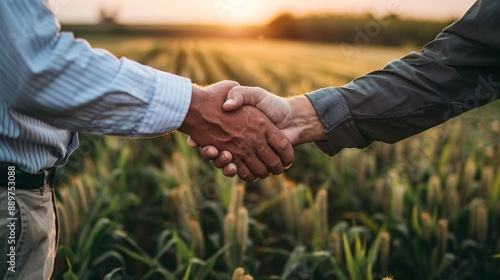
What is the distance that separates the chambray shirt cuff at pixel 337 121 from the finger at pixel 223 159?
1.33ft

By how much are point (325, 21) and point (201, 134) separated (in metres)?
15.1

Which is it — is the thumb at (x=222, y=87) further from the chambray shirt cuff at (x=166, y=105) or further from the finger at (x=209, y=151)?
the chambray shirt cuff at (x=166, y=105)

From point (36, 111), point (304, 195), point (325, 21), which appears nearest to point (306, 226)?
point (304, 195)

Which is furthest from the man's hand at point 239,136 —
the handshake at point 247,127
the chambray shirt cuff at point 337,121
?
the chambray shirt cuff at point 337,121

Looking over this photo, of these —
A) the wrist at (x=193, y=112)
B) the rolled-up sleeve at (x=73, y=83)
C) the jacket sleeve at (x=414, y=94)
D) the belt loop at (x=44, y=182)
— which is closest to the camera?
the rolled-up sleeve at (x=73, y=83)

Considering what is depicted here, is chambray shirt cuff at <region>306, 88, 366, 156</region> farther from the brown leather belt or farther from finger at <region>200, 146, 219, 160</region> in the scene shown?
the brown leather belt

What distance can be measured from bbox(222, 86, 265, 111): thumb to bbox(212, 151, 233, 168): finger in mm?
187

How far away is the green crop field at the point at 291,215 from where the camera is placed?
2.89 metres

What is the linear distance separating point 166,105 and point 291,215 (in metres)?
1.46

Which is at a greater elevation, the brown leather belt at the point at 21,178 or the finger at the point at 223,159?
the brown leather belt at the point at 21,178

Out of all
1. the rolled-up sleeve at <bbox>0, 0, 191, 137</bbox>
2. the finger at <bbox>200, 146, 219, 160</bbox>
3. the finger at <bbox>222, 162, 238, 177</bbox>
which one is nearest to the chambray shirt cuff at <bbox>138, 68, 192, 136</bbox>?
the rolled-up sleeve at <bbox>0, 0, 191, 137</bbox>

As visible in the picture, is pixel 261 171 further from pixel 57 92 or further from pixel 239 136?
pixel 57 92

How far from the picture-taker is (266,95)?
2744mm

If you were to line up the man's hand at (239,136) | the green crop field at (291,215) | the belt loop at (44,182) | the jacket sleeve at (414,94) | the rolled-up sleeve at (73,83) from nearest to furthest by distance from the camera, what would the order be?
the rolled-up sleeve at (73,83), the belt loop at (44,182), the man's hand at (239,136), the jacket sleeve at (414,94), the green crop field at (291,215)
